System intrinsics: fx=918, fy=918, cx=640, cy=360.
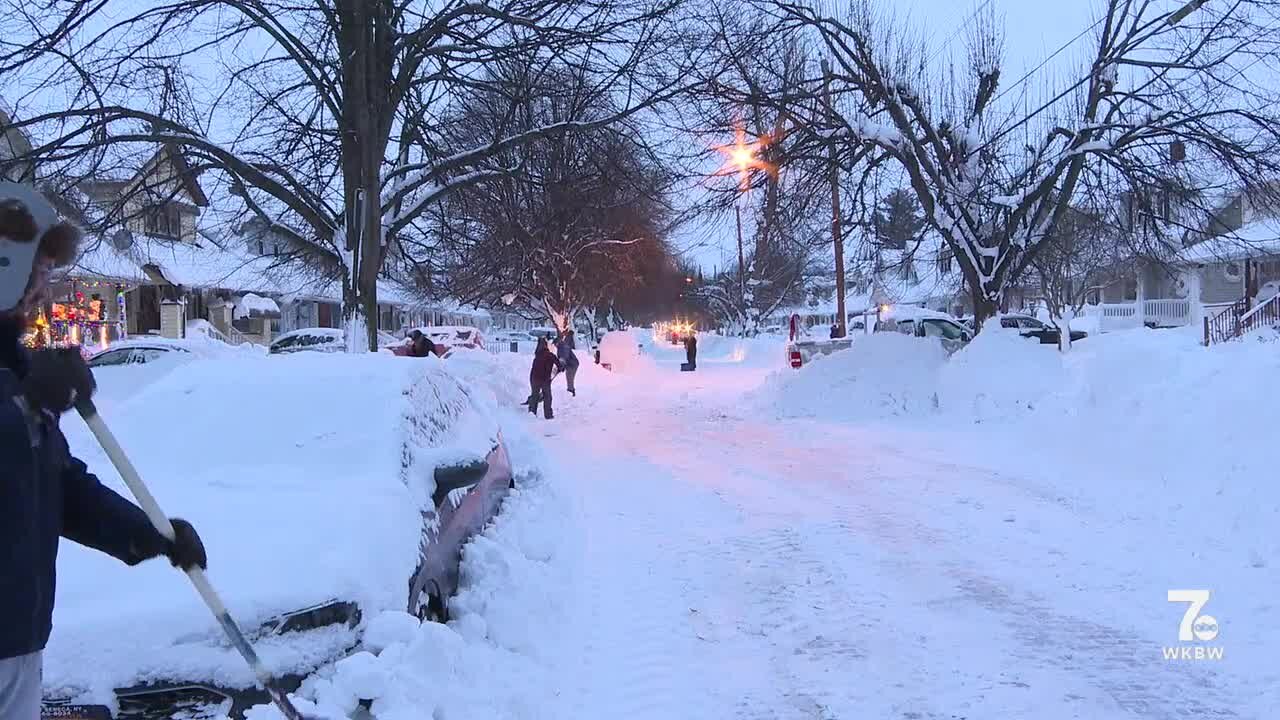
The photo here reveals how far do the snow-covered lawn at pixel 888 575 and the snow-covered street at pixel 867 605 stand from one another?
23 mm

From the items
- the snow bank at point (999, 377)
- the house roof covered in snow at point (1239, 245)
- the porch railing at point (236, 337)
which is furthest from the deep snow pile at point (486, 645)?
the porch railing at point (236, 337)

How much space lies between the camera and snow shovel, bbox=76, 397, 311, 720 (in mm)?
2391

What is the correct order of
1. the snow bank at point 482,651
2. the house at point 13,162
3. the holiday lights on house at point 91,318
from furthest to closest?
1. the holiday lights on house at point 91,318
2. the house at point 13,162
3. the snow bank at point 482,651

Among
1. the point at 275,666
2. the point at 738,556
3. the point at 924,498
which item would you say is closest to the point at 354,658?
the point at 275,666

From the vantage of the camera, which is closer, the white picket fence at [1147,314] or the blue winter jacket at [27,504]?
the blue winter jacket at [27,504]

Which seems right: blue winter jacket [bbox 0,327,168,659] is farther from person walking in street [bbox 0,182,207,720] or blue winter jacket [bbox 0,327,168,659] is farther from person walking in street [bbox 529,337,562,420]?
person walking in street [bbox 529,337,562,420]

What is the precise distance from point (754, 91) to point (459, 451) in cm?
1239

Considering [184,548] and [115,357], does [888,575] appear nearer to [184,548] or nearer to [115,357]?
[184,548]

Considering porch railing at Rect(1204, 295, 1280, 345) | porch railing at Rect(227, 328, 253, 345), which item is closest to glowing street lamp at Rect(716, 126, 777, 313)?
porch railing at Rect(1204, 295, 1280, 345)

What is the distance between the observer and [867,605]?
5.63 metres

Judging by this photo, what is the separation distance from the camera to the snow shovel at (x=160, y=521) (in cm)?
239

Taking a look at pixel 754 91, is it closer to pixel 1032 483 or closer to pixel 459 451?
pixel 1032 483

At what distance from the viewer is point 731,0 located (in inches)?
606

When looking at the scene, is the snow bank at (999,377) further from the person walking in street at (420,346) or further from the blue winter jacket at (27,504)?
the blue winter jacket at (27,504)
